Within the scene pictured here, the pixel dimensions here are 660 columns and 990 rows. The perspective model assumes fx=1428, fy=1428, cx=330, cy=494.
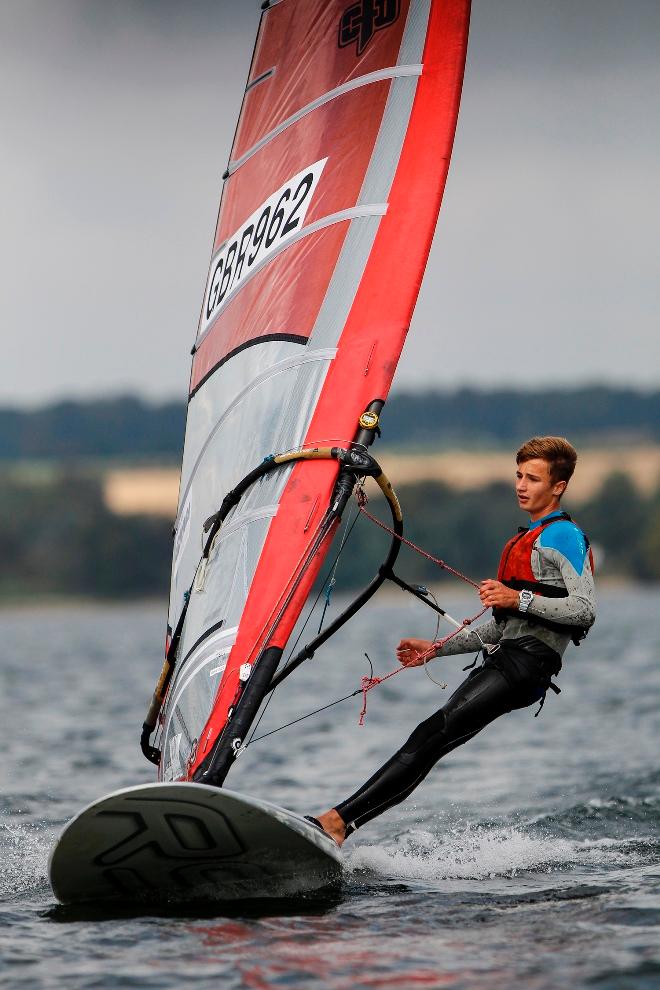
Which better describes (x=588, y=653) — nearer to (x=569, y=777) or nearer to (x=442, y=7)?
(x=569, y=777)

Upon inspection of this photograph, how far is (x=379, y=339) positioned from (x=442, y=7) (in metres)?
1.41

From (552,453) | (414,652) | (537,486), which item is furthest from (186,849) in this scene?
(552,453)

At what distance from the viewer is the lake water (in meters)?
4.36

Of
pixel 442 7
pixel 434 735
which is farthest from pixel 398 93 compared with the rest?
pixel 434 735

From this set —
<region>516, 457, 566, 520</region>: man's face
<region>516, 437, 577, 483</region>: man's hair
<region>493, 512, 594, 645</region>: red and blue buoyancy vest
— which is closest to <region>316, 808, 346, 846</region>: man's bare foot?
<region>493, 512, 594, 645</region>: red and blue buoyancy vest

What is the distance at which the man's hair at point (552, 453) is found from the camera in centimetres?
548

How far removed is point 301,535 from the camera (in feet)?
18.1

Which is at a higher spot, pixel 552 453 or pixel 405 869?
pixel 552 453

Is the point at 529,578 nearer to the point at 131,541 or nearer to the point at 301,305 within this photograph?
the point at 301,305

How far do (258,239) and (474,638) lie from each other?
2.11 metres

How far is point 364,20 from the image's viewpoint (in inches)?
243

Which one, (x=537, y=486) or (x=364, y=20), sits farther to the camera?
(x=364, y=20)

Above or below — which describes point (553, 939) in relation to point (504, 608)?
below

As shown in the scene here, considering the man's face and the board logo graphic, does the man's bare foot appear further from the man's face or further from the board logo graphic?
the board logo graphic
